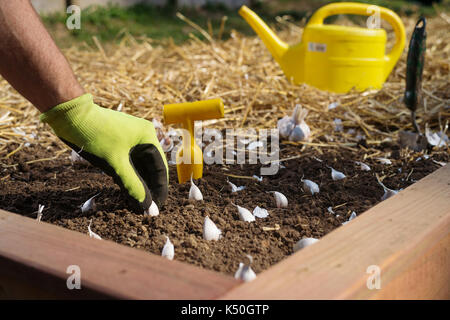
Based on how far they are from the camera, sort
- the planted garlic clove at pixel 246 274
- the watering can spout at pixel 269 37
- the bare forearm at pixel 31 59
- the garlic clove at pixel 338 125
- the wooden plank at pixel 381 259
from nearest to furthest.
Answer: the wooden plank at pixel 381 259
the planted garlic clove at pixel 246 274
the bare forearm at pixel 31 59
the garlic clove at pixel 338 125
the watering can spout at pixel 269 37

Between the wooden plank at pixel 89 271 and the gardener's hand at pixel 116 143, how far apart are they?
10.6 inches

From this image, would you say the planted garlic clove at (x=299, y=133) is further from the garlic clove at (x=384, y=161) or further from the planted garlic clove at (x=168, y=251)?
the planted garlic clove at (x=168, y=251)

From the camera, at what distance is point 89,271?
80 cm

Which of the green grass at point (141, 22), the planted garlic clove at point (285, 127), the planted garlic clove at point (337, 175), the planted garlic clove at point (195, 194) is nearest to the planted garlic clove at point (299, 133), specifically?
the planted garlic clove at point (285, 127)

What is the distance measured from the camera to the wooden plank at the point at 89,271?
0.76 meters

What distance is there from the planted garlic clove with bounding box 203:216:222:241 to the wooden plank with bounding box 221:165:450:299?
295 mm

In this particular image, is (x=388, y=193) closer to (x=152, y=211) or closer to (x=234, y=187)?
(x=234, y=187)

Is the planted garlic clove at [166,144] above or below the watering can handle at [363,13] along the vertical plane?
below

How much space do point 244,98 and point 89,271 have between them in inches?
55.7

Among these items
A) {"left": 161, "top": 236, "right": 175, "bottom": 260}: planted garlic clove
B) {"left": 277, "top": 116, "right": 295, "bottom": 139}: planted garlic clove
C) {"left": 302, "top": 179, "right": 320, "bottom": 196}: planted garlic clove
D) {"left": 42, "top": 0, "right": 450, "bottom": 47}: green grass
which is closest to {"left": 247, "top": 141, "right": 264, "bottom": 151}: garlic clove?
{"left": 277, "top": 116, "right": 295, "bottom": 139}: planted garlic clove

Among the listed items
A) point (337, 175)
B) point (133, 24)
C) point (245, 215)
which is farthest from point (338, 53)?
point (133, 24)

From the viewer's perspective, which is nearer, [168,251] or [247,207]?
[168,251]

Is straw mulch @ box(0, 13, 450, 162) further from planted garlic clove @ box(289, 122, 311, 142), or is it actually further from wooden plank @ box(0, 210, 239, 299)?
wooden plank @ box(0, 210, 239, 299)

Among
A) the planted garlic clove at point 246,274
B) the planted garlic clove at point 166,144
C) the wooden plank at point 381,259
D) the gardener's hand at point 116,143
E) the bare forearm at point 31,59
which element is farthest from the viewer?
the planted garlic clove at point 166,144
